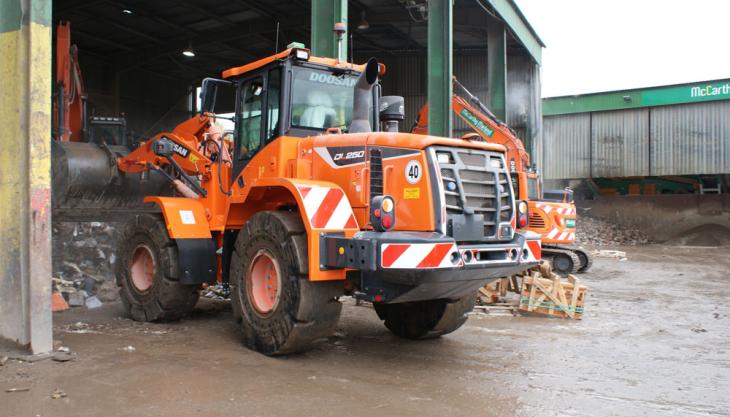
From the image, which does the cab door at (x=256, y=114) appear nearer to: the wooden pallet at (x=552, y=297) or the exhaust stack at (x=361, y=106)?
the exhaust stack at (x=361, y=106)

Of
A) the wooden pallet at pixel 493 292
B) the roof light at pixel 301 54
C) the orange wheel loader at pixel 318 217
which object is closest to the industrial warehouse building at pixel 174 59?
the roof light at pixel 301 54

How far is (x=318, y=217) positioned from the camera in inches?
209

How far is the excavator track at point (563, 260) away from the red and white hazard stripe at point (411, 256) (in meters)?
10.0

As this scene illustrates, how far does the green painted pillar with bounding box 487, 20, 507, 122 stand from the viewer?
18750mm

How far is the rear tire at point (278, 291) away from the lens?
5293 mm

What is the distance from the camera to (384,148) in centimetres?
548

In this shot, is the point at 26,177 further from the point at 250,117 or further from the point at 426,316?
the point at 426,316

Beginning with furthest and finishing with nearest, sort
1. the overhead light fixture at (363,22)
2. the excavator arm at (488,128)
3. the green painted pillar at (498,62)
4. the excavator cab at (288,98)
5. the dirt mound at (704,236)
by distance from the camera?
the dirt mound at (704,236), the green painted pillar at (498,62), the overhead light fixture at (363,22), the excavator arm at (488,128), the excavator cab at (288,98)

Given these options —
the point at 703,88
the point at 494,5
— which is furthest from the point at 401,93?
the point at 703,88

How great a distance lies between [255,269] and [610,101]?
24.3 meters

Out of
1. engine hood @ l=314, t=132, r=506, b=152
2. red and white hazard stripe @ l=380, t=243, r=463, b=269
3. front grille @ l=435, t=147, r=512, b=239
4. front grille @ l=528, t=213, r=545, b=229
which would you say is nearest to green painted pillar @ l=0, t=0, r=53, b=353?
engine hood @ l=314, t=132, r=506, b=152

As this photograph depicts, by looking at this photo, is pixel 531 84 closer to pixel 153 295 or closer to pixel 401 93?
pixel 401 93

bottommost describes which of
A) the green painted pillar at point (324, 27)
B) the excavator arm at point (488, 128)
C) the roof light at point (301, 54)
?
the roof light at point (301, 54)

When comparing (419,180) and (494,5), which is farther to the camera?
(494,5)
